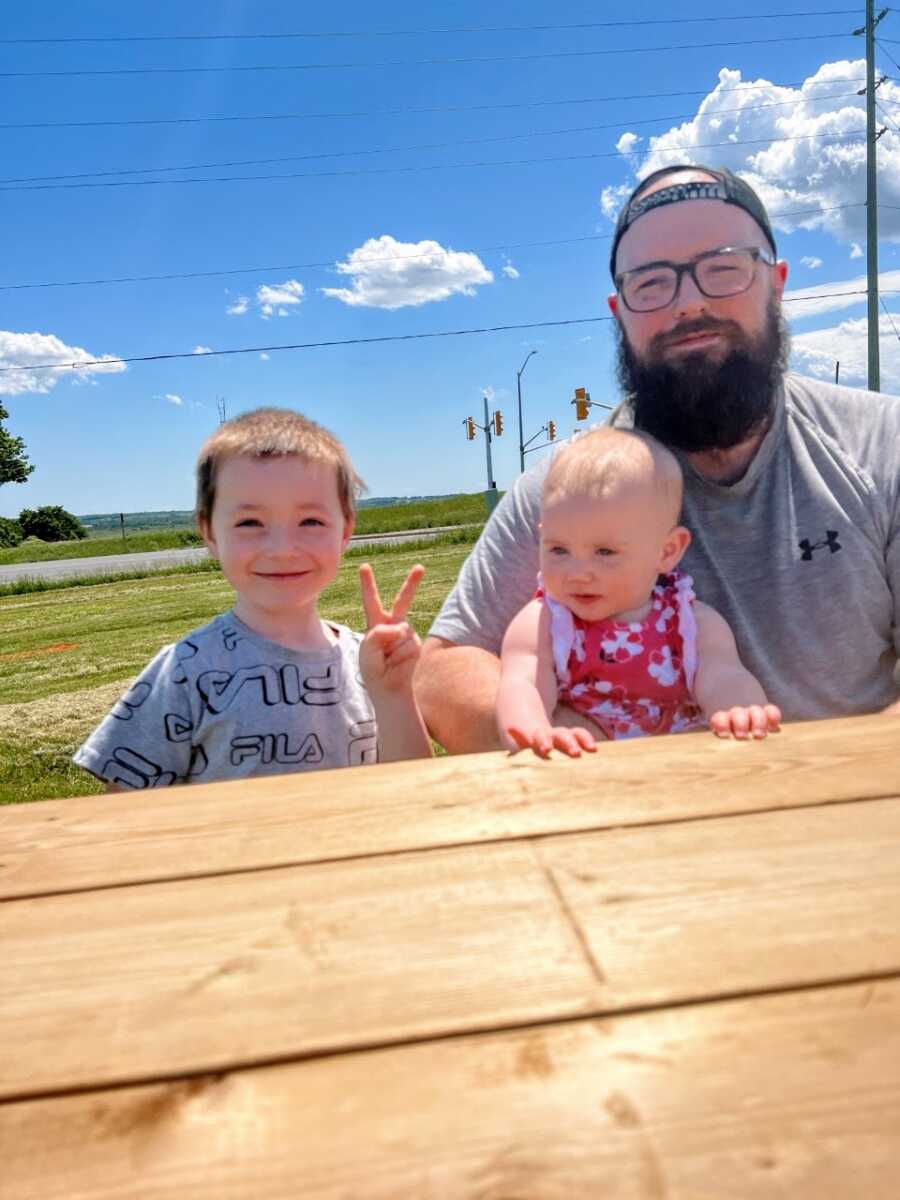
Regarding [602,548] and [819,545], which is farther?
[819,545]

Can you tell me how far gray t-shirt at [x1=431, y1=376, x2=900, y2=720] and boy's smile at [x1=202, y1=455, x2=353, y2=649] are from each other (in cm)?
90

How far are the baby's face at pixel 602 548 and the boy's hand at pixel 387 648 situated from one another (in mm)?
312

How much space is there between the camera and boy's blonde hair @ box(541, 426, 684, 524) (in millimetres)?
1971

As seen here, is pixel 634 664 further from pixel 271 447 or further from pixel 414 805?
pixel 414 805

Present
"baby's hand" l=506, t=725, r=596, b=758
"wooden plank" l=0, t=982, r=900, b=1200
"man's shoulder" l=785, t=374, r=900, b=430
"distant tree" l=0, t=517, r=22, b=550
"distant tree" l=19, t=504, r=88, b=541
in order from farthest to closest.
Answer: "distant tree" l=19, t=504, r=88, b=541
"distant tree" l=0, t=517, r=22, b=550
"man's shoulder" l=785, t=374, r=900, b=430
"baby's hand" l=506, t=725, r=596, b=758
"wooden plank" l=0, t=982, r=900, b=1200

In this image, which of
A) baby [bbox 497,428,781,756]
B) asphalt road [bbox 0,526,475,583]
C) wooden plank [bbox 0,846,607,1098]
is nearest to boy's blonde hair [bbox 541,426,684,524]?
baby [bbox 497,428,781,756]

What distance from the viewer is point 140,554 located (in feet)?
86.9

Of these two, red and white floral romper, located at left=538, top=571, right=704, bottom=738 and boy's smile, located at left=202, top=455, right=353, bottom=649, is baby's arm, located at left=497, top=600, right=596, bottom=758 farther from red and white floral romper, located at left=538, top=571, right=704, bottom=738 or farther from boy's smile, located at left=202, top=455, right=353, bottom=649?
boy's smile, located at left=202, top=455, right=353, bottom=649

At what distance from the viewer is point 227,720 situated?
2.01 metres

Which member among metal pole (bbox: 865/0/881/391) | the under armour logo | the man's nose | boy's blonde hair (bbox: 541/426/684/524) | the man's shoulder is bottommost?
the under armour logo

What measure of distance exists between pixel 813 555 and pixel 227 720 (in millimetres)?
1402

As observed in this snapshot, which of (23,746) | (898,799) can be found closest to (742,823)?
(898,799)

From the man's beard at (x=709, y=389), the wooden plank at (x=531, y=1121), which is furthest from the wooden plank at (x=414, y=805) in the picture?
the man's beard at (x=709, y=389)

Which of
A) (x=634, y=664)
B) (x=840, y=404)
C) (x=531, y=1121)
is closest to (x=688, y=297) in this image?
(x=840, y=404)
